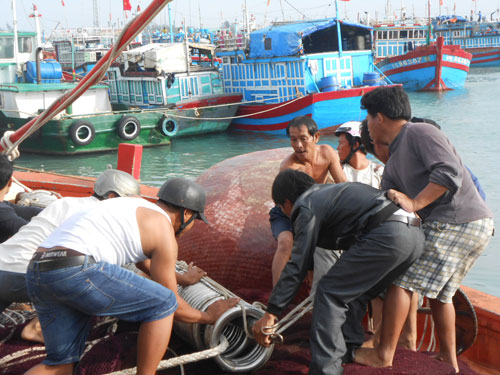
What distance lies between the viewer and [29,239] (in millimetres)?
3504

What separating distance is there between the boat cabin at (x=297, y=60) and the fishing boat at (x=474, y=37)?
33.4 m

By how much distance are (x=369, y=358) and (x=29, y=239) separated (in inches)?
84.5

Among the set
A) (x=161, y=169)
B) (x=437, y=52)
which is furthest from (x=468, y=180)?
(x=437, y=52)

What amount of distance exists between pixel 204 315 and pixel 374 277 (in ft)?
3.21

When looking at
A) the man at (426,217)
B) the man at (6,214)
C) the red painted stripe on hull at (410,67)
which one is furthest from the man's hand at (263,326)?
the red painted stripe on hull at (410,67)

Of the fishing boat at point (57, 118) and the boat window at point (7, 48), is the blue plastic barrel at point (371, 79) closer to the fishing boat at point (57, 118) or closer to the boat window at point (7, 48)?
the fishing boat at point (57, 118)

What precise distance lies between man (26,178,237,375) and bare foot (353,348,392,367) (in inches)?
46.3

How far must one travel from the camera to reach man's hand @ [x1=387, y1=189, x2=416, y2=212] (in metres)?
3.05

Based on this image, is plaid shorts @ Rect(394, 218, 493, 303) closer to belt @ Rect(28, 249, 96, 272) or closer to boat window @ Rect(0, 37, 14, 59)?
belt @ Rect(28, 249, 96, 272)

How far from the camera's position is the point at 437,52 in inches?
1384

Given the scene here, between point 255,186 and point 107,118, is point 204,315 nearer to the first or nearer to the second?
point 255,186

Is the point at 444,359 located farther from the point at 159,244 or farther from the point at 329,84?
the point at 329,84

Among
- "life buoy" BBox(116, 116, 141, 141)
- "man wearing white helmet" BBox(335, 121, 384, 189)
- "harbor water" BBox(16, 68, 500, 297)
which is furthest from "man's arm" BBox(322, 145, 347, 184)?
"life buoy" BBox(116, 116, 141, 141)

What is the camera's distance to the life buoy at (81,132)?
59.3 ft
